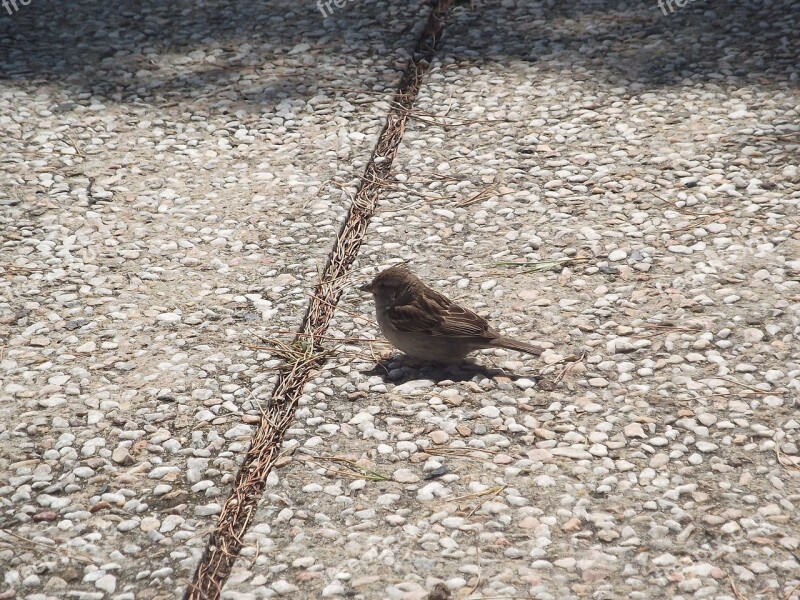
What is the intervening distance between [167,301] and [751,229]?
356 cm

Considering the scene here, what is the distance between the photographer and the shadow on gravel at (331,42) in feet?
24.4

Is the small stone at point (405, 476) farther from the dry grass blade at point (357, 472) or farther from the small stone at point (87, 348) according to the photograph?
the small stone at point (87, 348)

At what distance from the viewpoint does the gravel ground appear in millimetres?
3744

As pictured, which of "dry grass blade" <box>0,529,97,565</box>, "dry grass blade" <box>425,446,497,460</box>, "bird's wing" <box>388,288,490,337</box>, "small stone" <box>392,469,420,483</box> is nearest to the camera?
"dry grass blade" <box>0,529,97,565</box>

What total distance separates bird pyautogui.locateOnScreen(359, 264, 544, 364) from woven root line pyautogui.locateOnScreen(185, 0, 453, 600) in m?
0.46

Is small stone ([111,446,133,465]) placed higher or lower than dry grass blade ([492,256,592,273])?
higher

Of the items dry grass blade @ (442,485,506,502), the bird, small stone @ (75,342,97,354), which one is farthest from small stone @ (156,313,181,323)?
dry grass blade @ (442,485,506,502)

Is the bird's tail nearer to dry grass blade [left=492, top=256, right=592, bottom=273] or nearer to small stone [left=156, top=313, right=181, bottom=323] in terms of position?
dry grass blade [left=492, top=256, right=592, bottom=273]

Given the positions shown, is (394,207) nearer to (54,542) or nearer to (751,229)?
(751,229)

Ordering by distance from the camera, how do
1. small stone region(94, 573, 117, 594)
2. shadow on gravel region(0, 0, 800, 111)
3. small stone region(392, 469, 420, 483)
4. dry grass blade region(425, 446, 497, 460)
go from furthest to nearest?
1. shadow on gravel region(0, 0, 800, 111)
2. dry grass blade region(425, 446, 497, 460)
3. small stone region(392, 469, 420, 483)
4. small stone region(94, 573, 117, 594)

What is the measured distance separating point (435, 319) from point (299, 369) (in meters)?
0.77

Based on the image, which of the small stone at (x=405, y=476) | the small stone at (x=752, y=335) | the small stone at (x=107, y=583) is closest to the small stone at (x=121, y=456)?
the small stone at (x=107, y=583)

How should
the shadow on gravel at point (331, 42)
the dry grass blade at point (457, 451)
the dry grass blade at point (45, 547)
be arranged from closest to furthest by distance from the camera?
1. the dry grass blade at point (45, 547)
2. the dry grass blade at point (457, 451)
3. the shadow on gravel at point (331, 42)

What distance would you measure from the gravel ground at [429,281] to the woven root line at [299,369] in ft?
0.26
